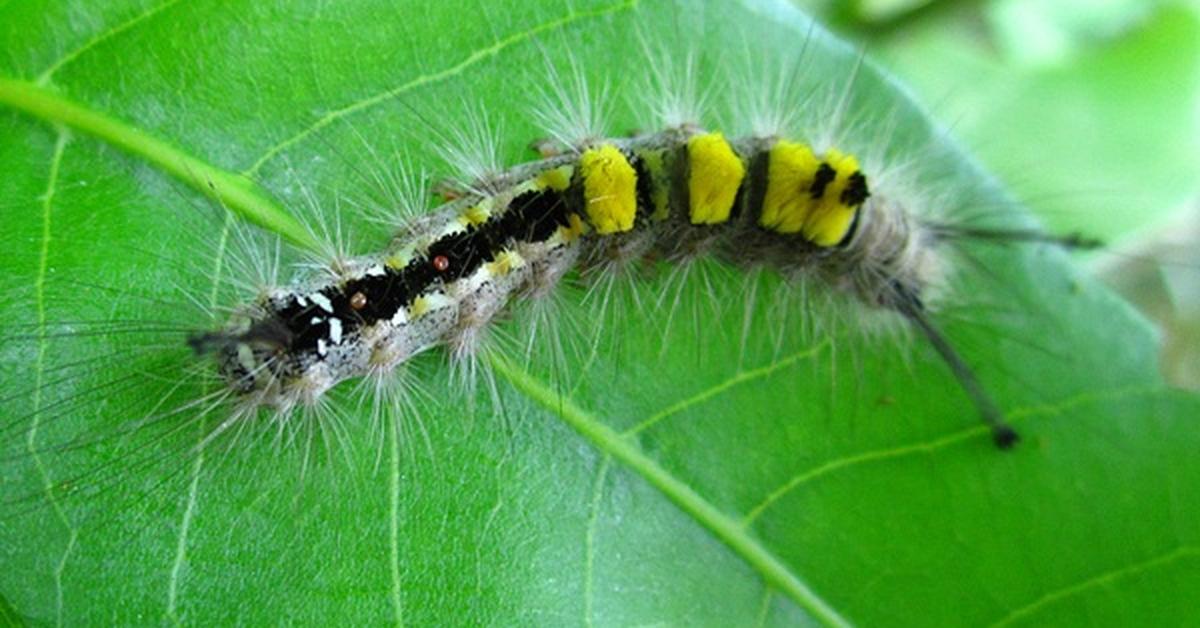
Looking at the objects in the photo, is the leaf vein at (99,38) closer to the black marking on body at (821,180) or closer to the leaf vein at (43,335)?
the leaf vein at (43,335)

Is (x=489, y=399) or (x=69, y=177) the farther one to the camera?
(x=489, y=399)

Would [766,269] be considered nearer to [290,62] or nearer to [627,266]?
[627,266]

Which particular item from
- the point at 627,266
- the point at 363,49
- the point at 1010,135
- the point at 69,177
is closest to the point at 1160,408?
the point at 627,266

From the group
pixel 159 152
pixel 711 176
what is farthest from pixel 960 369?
pixel 159 152

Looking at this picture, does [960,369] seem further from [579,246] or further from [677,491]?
[579,246]

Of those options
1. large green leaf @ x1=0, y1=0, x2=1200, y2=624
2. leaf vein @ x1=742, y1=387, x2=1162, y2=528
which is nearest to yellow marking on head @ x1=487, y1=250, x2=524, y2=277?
large green leaf @ x1=0, y1=0, x2=1200, y2=624

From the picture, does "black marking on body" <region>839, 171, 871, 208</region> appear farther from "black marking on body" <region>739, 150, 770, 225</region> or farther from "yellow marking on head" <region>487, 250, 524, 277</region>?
"yellow marking on head" <region>487, 250, 524, 277</region>
